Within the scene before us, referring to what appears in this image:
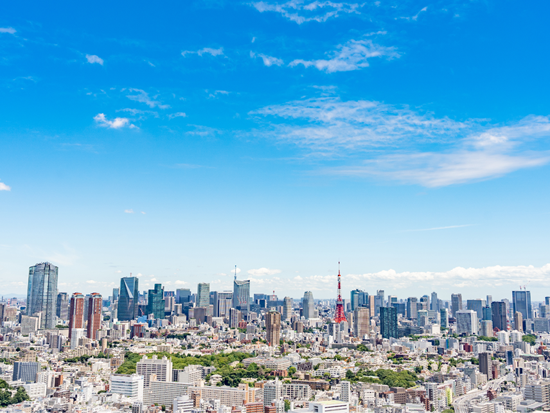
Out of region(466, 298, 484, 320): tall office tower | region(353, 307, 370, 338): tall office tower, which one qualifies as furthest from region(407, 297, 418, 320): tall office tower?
region(353, 307, 370, 338): tall office tower

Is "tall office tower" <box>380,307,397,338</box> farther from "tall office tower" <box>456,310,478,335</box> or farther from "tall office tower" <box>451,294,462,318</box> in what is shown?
"tall office tower" <box>451,294,462,318</box>

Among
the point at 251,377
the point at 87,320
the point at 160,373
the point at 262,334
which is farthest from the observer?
the point at 262,334

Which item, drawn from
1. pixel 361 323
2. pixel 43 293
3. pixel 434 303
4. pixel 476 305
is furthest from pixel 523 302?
pixel 43 293

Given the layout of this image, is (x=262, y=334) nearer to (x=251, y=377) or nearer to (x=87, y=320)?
(x=87, y=320)

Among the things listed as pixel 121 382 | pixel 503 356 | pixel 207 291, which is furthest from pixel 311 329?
pixel 121 382

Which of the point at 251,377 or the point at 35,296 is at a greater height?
the point at 35,296

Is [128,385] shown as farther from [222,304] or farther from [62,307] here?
[222,304]

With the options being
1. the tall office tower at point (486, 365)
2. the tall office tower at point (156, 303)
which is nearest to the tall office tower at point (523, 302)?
the tall office tower at point (486, 365)
